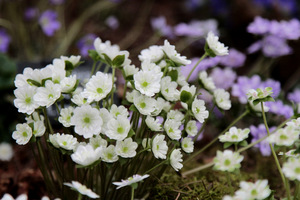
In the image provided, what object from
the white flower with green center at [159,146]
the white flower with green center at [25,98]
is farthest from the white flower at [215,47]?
the white flower with green center at [25,98]

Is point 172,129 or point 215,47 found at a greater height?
point 215,47

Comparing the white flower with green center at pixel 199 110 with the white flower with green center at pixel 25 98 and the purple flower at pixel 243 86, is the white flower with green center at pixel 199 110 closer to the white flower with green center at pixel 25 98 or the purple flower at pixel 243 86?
the white flower with green center at pixel 25 98

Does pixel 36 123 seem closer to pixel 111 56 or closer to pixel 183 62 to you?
pixel 111 56

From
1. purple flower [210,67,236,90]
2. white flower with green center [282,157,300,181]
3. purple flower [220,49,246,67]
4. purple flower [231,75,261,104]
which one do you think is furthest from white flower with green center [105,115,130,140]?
purple flower [220,49,246,67]

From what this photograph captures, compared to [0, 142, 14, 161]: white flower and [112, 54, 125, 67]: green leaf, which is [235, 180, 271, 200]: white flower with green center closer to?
[112, 54, 125, 67]: green leaf

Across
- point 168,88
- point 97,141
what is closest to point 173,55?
point 168,88

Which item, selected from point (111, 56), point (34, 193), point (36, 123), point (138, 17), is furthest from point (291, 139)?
point (138, 17)

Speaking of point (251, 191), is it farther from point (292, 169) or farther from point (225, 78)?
point (225, 78)
